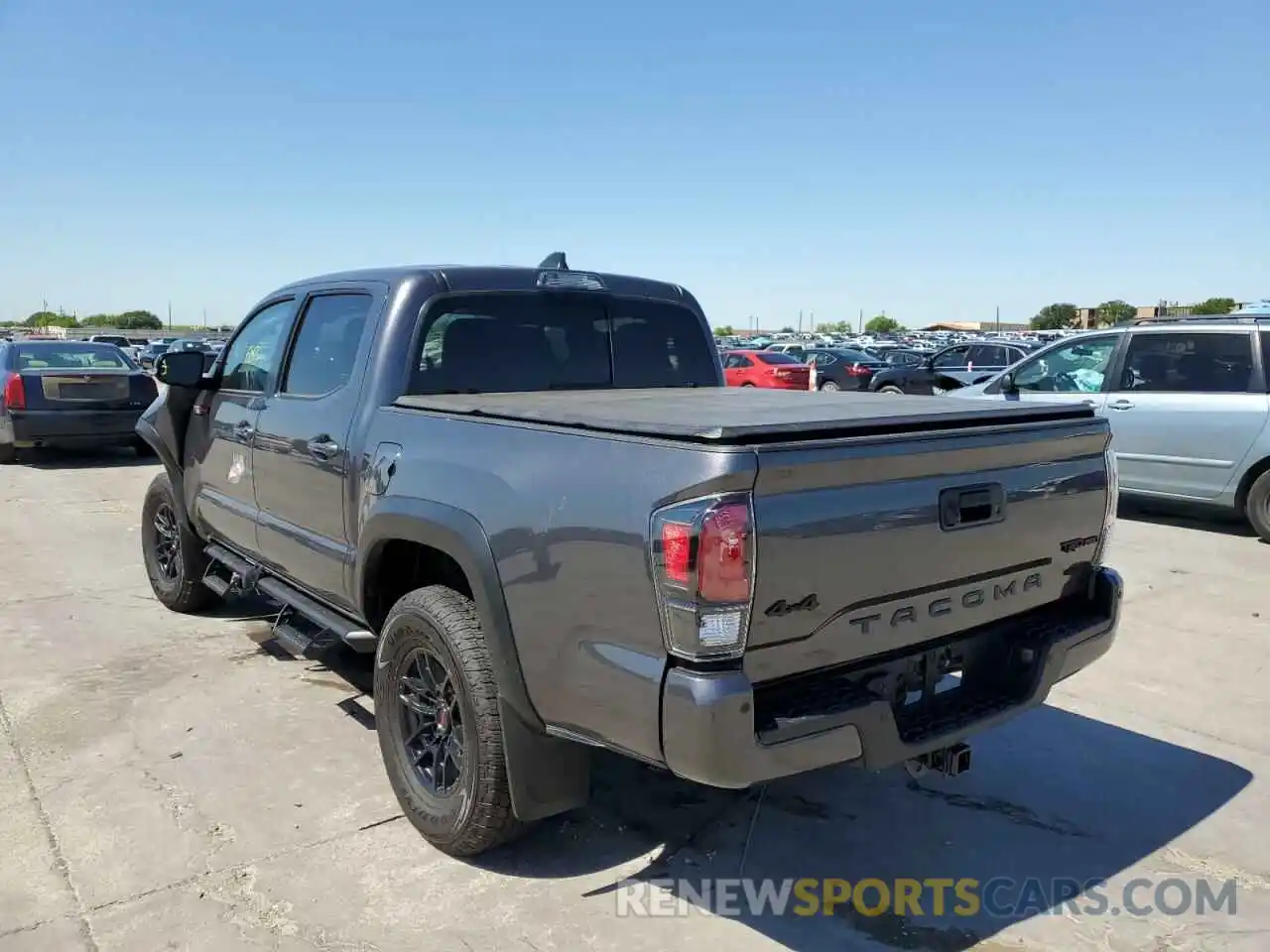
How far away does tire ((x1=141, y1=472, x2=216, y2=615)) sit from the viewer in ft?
18.6

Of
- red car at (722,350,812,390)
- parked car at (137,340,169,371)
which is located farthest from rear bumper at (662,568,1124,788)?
parked car at (137,340,169,371)

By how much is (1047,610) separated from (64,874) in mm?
3294

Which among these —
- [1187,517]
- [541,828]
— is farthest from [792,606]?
[1187,517]

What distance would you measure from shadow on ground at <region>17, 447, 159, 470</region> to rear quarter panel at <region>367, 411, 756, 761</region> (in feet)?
37.6

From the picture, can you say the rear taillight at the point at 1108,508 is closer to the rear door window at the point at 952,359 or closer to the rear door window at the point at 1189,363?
the rear door window at the point at 1189,363

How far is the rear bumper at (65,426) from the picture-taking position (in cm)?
1166

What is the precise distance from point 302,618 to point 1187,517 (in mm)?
8354

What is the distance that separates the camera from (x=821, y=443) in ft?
8.04

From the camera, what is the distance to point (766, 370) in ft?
69.1

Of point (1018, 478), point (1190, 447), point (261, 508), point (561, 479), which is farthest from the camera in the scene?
point (1190, 447)

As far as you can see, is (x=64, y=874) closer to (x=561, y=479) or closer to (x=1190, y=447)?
(x=561, y=479)

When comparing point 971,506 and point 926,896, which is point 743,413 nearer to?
point 971,506

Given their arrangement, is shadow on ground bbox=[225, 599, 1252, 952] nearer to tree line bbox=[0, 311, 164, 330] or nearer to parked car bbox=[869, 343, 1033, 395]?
parked car bbox=[869, 343, 1033, 395]

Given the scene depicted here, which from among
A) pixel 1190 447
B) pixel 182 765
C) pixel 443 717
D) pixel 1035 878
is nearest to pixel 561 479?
pixel 443 717
